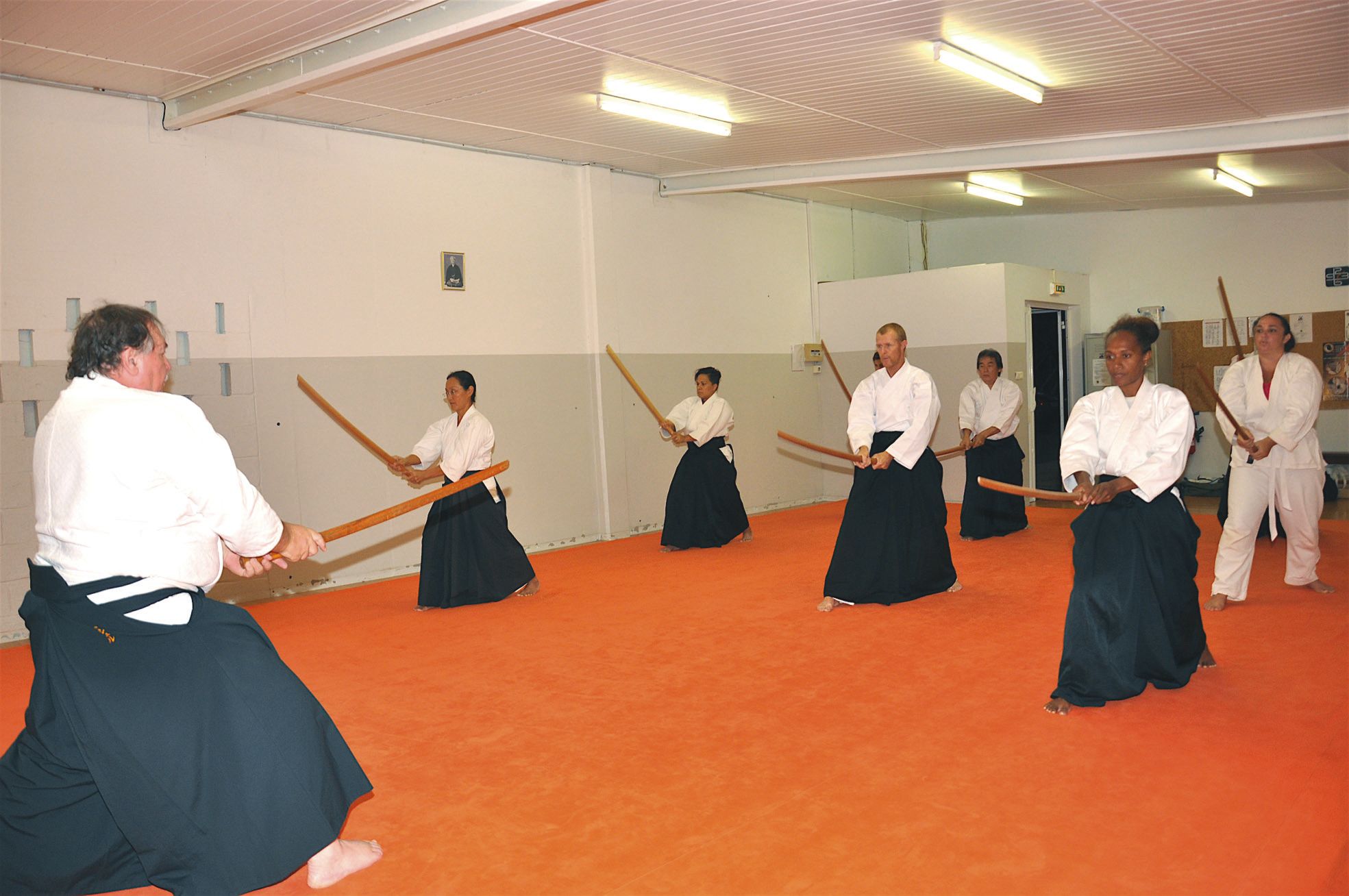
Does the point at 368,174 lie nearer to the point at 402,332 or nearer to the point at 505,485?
the point at 402,332

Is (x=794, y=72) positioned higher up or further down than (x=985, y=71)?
higher up

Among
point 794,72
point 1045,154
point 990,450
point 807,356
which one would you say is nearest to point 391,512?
point 794,72

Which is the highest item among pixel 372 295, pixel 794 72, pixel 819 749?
pixel 794 72

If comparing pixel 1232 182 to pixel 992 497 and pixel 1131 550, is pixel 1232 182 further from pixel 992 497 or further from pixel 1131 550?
pixel 1131 550

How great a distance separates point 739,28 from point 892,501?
96.5 inches

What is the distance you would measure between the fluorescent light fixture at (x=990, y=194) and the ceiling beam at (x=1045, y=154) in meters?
1.58

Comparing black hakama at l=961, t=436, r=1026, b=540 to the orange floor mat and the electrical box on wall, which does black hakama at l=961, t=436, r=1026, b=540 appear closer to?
the orange floor mat

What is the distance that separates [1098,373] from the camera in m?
10.1

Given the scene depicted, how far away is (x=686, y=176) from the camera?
838cm

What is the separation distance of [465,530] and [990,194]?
607cm

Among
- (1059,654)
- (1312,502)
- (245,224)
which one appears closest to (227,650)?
(1059,654)

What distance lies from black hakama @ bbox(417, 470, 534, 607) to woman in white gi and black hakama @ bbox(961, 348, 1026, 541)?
3491mm

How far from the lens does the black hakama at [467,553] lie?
18.4ft

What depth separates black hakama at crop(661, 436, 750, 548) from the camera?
24.2 feet
